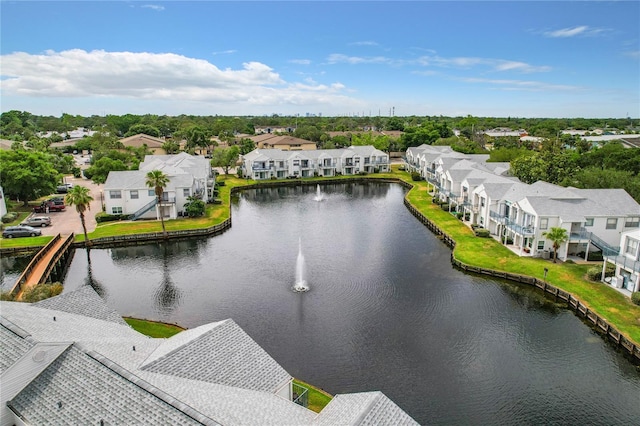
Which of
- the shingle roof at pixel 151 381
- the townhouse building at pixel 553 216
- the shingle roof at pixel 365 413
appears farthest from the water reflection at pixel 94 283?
the townhouse building at pixel 553 216

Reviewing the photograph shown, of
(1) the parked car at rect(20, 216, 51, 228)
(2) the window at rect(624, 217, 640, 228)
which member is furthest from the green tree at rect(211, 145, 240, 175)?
(2) the window at rect(624, 217, 640, 228)

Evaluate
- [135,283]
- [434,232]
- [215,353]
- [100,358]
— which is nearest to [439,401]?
[215,353]

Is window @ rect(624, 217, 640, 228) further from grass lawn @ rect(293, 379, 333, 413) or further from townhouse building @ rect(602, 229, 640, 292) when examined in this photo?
grass lawn @ rect(293, 379, 333, 413)

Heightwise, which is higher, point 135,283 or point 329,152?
point 329,152

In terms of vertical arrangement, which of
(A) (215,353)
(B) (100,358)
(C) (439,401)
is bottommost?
(C) (439,401)

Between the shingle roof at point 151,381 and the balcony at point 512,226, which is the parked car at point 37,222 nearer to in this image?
the shingle roof at point 151,381

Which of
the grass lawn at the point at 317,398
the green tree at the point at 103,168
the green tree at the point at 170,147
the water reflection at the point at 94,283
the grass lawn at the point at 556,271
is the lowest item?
the grass lawn at the point at 317,398

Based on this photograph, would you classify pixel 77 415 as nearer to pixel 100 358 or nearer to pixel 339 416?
pixel 100 358
